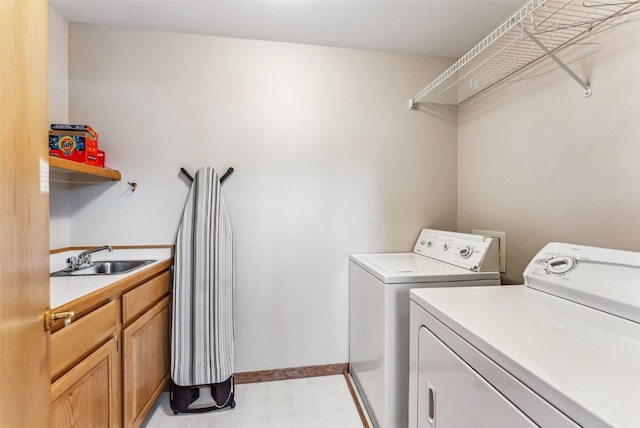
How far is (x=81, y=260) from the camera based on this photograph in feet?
5.53

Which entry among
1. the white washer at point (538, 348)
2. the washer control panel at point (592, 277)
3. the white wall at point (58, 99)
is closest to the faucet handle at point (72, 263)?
the white wall at point (58, 99)

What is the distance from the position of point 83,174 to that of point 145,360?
1.23m

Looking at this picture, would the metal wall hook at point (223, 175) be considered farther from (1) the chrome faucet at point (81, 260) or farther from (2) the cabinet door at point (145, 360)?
(2) the cabinet door at point (145, 360)

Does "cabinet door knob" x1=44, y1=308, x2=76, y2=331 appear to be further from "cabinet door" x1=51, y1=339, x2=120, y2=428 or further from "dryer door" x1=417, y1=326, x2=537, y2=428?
"dryer door" x1=417, y1=326, x2=537, y2=428

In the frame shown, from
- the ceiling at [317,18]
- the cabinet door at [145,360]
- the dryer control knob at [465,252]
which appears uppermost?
the ceiling at [317,18]

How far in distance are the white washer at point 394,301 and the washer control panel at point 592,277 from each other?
0.32 metres

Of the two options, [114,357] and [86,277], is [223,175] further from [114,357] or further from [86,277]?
[114,357]

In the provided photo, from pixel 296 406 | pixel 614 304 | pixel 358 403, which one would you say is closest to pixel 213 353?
pixel 296 406

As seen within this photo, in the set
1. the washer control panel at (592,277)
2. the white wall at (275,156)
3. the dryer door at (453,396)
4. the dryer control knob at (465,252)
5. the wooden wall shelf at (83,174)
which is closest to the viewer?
the dryer door at (453,396)

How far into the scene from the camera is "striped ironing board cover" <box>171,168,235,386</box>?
5.66ft

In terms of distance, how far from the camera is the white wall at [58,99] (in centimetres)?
167

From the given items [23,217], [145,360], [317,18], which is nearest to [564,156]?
[317,18]

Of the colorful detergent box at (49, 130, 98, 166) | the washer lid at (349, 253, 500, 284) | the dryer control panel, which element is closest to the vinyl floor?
the washer lid at (349, 253, 500, 284)

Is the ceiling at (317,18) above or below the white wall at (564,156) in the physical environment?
above
